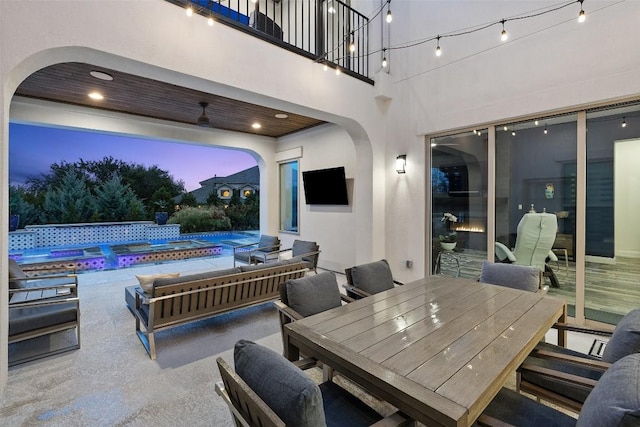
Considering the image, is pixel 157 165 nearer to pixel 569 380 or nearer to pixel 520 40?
pixel 520 40

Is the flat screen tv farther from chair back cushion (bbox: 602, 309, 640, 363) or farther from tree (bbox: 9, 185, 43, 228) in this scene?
tree (bbox: 9, 185, 43, 228)

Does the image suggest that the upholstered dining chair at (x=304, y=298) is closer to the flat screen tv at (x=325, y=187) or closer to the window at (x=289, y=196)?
the flat screen tv at (x=325, y=187)

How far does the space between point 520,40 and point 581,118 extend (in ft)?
3.97

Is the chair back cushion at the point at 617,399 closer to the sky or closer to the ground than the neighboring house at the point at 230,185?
closer to the ground

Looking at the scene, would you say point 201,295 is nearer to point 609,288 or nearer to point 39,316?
point 39,316

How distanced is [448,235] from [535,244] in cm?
112

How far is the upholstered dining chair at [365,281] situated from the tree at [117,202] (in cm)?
1095

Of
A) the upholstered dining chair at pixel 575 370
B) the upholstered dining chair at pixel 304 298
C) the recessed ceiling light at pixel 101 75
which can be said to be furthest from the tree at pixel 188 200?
the upholstered dining chair at pixel 575 370

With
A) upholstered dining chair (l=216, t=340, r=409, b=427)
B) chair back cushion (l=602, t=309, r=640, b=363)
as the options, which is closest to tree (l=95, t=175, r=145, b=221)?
upholstered dining chair (l=216, t=340, r=409, b=427)

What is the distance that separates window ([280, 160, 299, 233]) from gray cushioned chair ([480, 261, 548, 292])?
5079mm

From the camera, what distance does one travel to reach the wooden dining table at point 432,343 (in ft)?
3.86

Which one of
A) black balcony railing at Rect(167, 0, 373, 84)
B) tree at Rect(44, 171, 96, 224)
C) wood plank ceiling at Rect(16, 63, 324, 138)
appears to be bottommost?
tree at Rect(44, 171, 96, 224)

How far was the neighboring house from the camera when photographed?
12.8 metres

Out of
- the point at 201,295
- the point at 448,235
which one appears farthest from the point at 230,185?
the point at 201,295
